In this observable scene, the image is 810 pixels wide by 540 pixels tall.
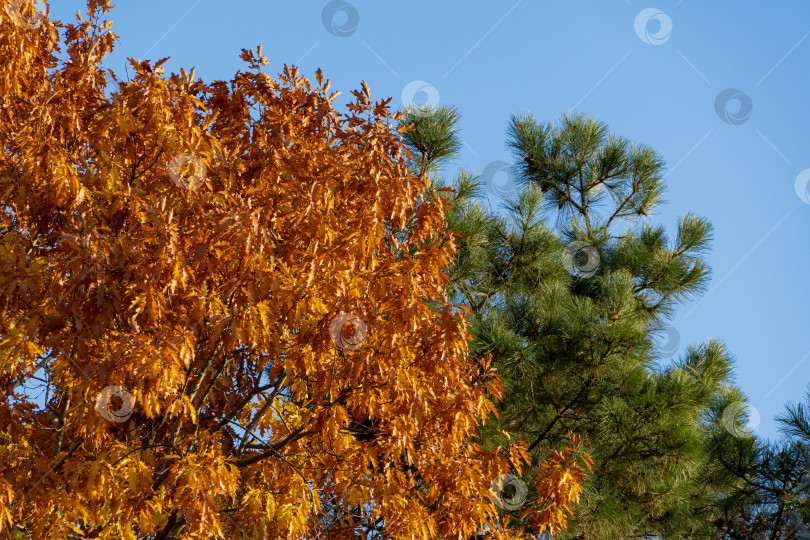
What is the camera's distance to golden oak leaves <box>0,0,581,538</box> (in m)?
4.15

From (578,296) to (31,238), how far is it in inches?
334

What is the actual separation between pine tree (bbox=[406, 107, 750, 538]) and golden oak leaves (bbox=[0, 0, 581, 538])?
3999 millimetres

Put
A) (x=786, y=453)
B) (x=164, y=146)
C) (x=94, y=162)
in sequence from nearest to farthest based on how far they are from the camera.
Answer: (x=164, y=146) < (x=94, y=162) < (x=786, y=453)

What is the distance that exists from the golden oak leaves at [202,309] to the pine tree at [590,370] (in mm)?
3999

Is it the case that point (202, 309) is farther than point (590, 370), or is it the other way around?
point (590, 370)

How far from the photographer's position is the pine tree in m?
9.76

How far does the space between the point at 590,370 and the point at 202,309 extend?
6.81 m

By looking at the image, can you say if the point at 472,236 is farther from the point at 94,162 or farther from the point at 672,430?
the point at 94,162

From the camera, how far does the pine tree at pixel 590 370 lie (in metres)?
9.76

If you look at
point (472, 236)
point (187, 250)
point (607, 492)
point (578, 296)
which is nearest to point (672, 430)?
point (607, 492)

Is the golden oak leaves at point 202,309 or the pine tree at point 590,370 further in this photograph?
the pine tree at point 590,370

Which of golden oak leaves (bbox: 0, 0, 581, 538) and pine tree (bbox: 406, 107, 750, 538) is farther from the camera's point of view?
pine tree (bbox: 406, 107, 750, 538)

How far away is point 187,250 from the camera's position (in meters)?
4.32

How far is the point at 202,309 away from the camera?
419 centimetres
